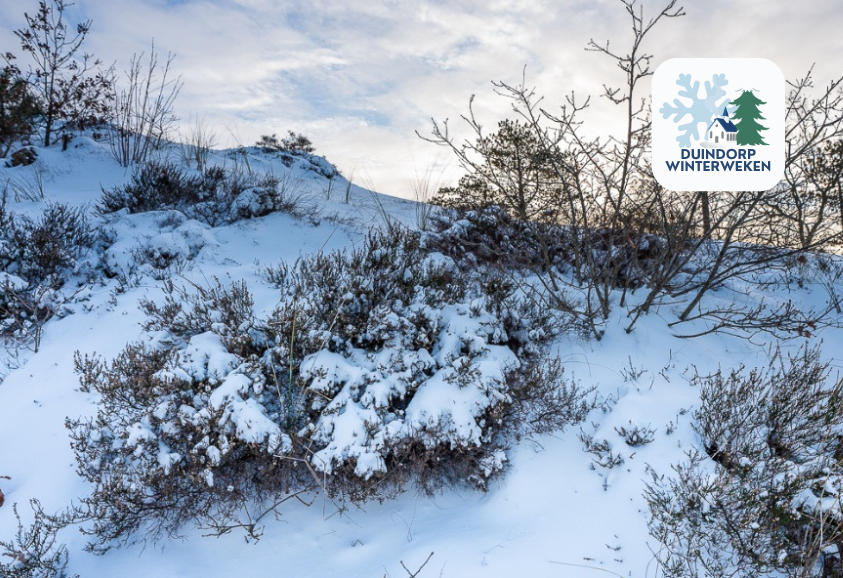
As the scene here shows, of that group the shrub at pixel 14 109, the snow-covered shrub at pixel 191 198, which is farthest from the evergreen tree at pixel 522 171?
the shrub at pixel 14 109

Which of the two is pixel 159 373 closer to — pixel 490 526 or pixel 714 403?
pixel 490 526

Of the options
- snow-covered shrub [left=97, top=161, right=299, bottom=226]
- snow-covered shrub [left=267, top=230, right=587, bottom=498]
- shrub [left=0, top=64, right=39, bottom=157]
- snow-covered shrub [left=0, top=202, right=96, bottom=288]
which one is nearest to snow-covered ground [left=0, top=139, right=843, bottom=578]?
snow-covered shrub [left=267, top=230, right=587, bottom=498]

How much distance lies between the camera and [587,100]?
3.59 meters

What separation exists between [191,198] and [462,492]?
6.20m

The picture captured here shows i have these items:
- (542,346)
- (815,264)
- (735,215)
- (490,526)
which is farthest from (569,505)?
(815,264)

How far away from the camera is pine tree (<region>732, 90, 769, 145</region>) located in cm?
340

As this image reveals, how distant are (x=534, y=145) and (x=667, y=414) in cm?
270

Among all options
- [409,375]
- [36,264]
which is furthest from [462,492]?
[36,264]

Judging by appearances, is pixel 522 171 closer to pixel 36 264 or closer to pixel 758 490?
pixel 758 490

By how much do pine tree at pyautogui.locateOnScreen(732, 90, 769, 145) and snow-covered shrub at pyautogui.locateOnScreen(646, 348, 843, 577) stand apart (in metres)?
1.77

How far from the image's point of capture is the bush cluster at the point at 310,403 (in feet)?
8.74

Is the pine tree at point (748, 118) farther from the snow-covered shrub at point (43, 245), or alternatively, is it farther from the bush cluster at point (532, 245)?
the snow-covered shrub at point (43, 245)

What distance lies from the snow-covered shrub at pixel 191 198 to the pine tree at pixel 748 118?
554cm

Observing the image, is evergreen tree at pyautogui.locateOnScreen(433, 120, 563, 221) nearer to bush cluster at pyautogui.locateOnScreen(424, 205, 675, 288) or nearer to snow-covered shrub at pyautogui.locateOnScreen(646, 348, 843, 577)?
bush cluster at pyautogui.locateOnScreen(424, 205, 675, 288)
